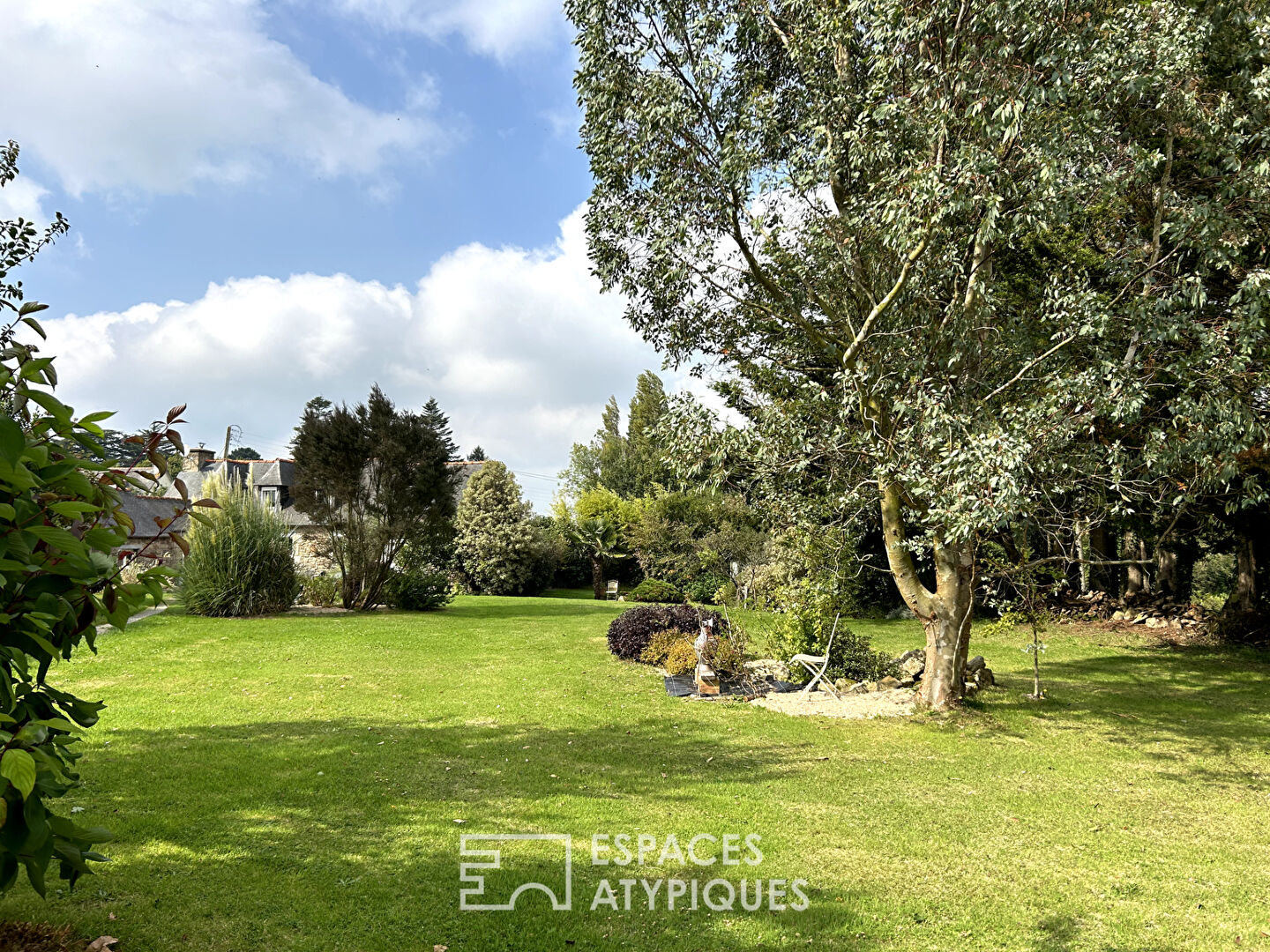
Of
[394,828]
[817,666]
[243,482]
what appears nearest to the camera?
[394,828]

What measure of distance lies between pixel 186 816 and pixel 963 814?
5810 mm

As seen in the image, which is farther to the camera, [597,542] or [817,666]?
[597,542]

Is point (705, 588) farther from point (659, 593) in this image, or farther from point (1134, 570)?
point (1134, 570)

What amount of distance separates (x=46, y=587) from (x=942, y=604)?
9269mm

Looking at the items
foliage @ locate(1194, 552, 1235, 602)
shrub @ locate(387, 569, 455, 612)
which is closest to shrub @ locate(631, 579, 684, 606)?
shrub @ locate(387, 569, 455, 612)

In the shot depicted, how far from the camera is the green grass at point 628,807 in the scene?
411cm

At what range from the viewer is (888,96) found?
333 inches

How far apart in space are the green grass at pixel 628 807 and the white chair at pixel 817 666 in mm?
1386

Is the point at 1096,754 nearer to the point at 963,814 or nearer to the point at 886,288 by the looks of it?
the point at 963,814

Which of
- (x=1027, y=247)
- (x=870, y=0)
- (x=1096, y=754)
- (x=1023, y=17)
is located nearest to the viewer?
(x=1023, y=17)

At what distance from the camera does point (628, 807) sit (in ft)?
19.3

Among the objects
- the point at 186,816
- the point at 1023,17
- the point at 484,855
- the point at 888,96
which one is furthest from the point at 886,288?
the point at 186,816

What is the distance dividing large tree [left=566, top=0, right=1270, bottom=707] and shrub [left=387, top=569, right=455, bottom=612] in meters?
12.4

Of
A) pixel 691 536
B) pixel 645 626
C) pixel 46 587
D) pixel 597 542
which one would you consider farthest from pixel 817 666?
pixel 597 542
